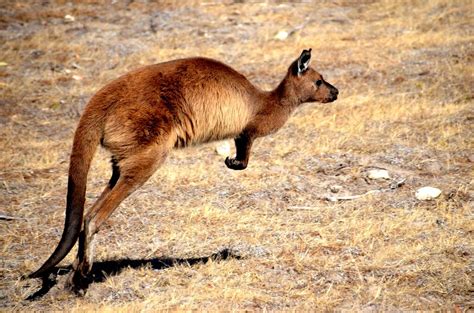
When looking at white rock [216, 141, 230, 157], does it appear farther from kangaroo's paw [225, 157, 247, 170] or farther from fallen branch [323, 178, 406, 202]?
kangaroo's paw [225, 157, 247, 170]

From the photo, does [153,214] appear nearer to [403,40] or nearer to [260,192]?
[260,192]

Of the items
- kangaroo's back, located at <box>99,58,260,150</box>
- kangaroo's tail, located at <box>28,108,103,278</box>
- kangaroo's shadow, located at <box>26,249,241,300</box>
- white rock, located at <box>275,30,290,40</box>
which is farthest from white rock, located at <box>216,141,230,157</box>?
white rock, located at <box>275,30,290,40</box>

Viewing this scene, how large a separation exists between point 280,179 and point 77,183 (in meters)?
3.76

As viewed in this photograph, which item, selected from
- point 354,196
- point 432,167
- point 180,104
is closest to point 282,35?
point 432,167

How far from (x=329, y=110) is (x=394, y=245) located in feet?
18.1

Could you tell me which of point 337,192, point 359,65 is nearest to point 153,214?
point 337,192

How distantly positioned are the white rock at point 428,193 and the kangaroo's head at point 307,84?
1.57 meters

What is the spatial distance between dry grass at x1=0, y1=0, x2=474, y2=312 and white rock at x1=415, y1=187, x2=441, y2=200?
122mm

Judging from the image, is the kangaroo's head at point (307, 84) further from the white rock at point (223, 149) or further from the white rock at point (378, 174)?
the white rock at point (223, 149)

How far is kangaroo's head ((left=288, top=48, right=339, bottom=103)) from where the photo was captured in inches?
341

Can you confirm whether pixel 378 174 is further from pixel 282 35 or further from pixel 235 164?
pixel 282 35

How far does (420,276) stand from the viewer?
6.72 meters

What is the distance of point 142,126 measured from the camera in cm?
674

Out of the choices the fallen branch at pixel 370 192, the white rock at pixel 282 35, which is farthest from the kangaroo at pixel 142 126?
the white rock at pixel 282 35
